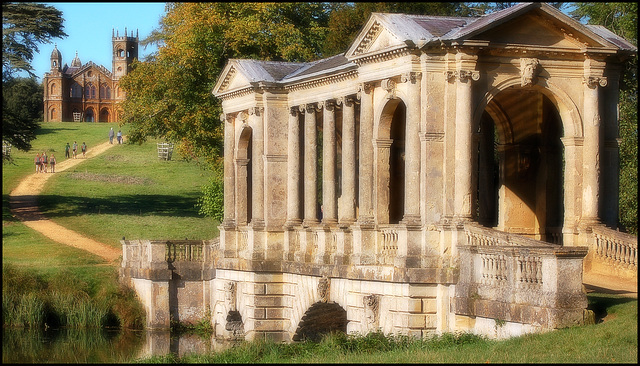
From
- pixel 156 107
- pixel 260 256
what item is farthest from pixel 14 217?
pixel 260 256

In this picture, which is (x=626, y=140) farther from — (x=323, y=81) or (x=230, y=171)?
(x=230, y=171)

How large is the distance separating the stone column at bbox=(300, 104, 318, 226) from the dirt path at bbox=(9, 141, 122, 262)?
13351 mm

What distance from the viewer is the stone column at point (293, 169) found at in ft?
109

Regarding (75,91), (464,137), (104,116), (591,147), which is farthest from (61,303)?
(104,116)

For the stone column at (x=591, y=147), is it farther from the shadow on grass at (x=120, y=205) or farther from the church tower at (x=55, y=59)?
the church tower at (x=55, y=59)

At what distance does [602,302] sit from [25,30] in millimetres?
25288

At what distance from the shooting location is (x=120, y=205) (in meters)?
59.6

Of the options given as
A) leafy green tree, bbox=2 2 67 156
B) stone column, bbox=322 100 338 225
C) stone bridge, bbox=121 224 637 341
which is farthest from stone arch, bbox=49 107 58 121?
stone column, bbox=322 100 338 225

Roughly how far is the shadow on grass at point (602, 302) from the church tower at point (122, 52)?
388ft

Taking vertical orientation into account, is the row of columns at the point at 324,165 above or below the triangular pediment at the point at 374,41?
below

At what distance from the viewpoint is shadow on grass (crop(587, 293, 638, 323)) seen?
809 inches

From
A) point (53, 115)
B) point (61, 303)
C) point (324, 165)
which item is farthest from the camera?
point (53, 115)

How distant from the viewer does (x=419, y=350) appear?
67.4 feet

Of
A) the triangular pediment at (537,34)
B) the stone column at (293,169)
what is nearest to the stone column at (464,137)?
the triangular pediment at (537,34)
